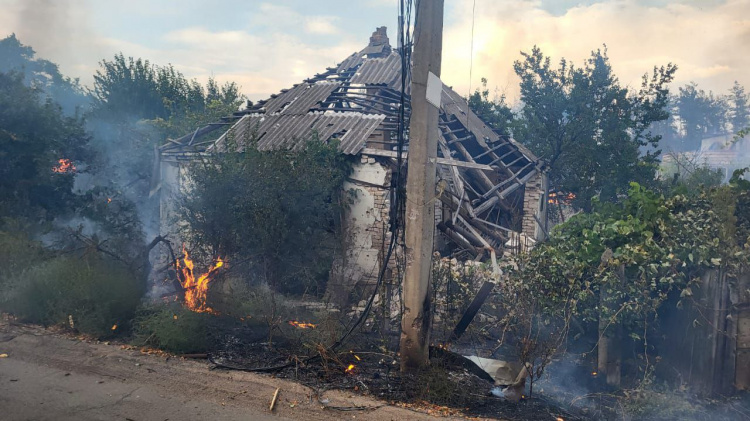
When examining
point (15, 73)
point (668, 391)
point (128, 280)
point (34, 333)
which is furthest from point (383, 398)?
point (15, 73)

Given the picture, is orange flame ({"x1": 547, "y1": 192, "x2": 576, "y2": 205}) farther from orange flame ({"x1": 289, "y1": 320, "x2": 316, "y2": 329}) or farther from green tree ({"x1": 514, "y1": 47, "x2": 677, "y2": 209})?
orange flame ({"x1": 289, "y1": 320, "x2": 316, "y2": 329})

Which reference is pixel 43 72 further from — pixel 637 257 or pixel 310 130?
pixel 637 257

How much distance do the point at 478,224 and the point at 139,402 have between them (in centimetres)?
962

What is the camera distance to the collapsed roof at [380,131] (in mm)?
13352

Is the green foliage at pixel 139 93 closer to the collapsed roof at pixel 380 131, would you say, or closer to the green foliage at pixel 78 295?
the collapsed roof at pixel 380 131

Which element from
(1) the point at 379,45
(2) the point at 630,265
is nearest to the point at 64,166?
(1) the point at 379,45

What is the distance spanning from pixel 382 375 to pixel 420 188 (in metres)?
2.60

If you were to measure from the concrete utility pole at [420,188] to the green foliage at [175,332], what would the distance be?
3.19 metres

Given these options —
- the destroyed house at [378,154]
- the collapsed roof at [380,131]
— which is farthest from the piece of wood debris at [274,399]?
the collapsed roof at [380,131]

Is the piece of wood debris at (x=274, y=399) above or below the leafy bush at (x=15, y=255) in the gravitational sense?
below

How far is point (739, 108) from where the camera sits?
54.9m

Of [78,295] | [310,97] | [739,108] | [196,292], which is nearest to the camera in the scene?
[78,295]

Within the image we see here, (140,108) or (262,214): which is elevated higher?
(140,108)

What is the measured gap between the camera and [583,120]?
1738 centimetres
